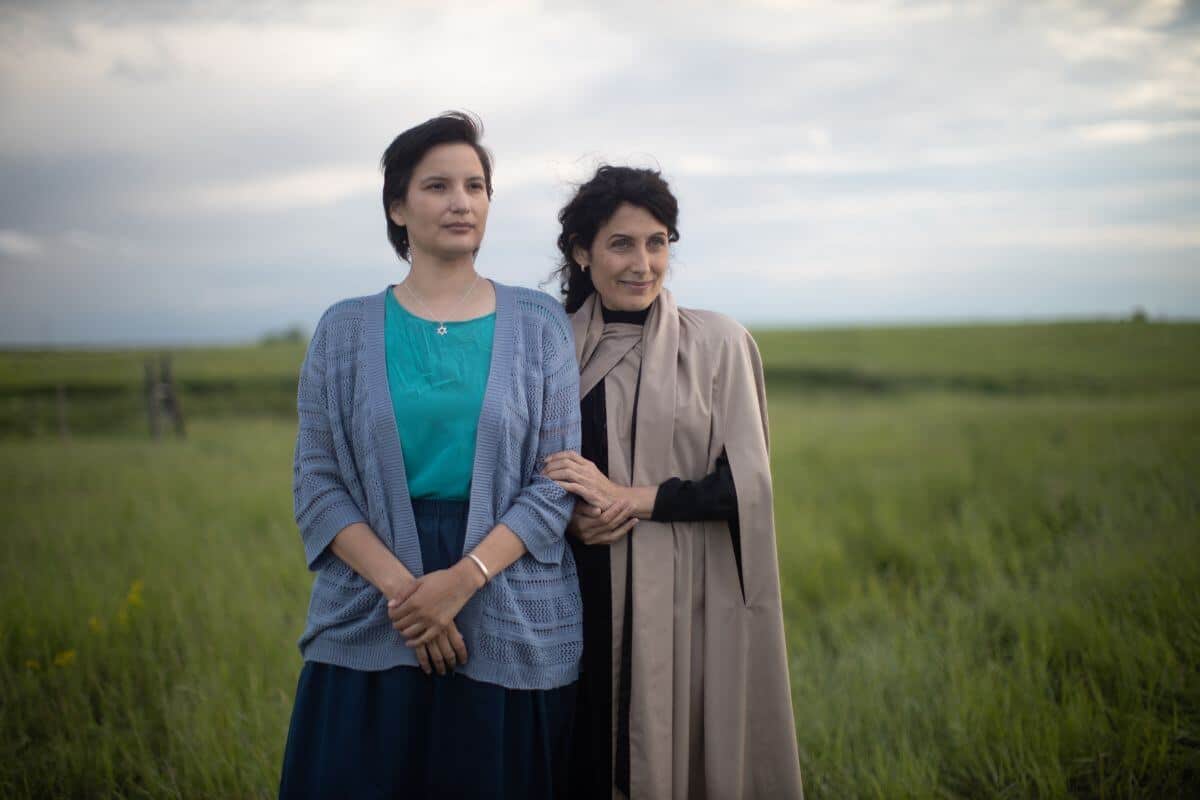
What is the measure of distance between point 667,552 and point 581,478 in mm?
354

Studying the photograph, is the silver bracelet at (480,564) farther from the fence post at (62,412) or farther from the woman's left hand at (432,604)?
the fence post at (62,412)

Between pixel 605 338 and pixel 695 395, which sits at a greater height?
pixel 605 338

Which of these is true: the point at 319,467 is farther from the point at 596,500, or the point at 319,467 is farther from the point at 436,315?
the point at 596,500

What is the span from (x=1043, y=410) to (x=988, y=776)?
964 centimetres

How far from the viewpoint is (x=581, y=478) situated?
1.99m

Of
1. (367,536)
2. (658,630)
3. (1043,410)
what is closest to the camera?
(367,536)

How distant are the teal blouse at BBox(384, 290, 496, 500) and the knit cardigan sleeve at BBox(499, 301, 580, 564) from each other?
0.16 m

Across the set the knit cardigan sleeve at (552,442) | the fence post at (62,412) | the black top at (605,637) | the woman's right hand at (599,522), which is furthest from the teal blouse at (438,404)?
the fence post at (62,412)

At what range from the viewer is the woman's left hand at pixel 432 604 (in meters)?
1.82

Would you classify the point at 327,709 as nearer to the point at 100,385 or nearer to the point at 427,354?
the point at 427,354

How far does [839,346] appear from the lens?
89.1 feet

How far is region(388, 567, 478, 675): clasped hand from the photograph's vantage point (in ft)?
5.99

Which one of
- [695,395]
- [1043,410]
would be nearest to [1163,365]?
[1043,410]

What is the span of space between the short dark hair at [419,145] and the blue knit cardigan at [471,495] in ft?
1.02
